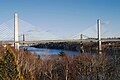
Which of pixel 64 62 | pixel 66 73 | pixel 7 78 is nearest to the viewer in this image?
pixel 7 78

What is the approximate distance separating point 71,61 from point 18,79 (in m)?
11.0

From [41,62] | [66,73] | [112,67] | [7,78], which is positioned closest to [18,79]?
[7,78]

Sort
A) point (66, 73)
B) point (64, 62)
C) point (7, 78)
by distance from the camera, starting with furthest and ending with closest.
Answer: point (64, 62) → point (66, 73) → point (7, 78)

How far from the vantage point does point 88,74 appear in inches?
685

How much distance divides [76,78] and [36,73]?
7.40 feet

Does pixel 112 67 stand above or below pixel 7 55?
below

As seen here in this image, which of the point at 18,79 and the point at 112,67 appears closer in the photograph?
the point at 18,79

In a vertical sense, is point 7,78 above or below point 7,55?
below

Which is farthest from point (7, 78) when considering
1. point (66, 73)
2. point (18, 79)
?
point (66, 73)

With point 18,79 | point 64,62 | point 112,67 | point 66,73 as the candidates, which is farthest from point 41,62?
point 18,79

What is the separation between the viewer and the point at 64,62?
19.2m

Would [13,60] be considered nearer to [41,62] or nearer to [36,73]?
[36,73]

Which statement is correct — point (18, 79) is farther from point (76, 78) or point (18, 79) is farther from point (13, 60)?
point (76, 78)

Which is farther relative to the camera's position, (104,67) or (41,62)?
(41,62)
